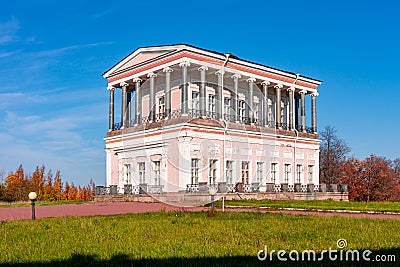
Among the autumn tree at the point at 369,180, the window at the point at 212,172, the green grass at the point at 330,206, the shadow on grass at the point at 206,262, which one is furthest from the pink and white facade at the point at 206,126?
the autumn tree at the point at 369,180

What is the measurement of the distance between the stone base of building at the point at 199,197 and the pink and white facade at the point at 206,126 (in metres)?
0.40

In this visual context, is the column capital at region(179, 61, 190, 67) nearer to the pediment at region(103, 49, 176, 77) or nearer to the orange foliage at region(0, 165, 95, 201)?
the pediment at region(103, 49, 176, 77)

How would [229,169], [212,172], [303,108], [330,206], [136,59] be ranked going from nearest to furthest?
[229,169], [212,172], [330,206], [136,59], [303,108]

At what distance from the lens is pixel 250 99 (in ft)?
108

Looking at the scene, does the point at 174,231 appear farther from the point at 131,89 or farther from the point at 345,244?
the point at 131,89

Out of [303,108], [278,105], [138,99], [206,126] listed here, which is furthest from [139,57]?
[206,126]

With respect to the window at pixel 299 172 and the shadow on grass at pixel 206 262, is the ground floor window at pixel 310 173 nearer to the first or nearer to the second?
the window at pixel 299 172

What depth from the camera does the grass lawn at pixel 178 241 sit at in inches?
286

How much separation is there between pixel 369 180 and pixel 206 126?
3938cm

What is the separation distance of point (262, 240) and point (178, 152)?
6114 mm

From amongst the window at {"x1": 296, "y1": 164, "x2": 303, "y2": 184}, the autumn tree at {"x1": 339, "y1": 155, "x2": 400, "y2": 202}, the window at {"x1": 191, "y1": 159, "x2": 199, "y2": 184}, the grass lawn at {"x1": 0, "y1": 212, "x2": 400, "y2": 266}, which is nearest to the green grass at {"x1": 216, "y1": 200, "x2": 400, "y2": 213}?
the grass lawn at {"x1": 0, "y1": 212, "x2": 400, "y2": 266}

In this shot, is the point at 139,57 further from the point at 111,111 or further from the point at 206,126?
the point at 206,126

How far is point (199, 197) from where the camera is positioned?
54.1ft

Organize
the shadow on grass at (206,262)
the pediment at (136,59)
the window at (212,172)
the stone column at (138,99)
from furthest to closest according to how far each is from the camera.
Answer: the pediment at (136,59), the stone column at (138,99), the window at (212,172), the shadow on grass at (206,262)
